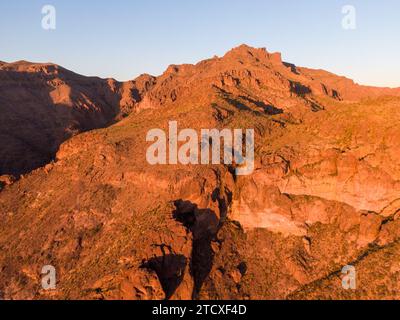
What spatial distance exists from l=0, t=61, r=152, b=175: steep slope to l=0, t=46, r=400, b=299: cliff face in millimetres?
34596

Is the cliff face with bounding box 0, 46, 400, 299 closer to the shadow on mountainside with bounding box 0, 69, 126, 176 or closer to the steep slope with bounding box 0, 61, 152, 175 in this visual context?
the shadow on mountainside with bounding box 0, 69, 126, 176

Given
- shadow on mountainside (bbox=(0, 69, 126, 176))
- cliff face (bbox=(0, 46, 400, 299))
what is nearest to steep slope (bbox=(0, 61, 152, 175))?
shadow on mountainside (bbox=(0, 69, 126, 176))

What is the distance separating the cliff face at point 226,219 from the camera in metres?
39.2

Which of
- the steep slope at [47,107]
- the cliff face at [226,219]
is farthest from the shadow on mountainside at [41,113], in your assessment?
the cliff face at [226,219]

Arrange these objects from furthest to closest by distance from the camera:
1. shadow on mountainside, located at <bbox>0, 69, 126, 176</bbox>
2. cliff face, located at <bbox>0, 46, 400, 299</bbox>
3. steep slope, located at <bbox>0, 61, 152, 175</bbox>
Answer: steep slope, located at <bbox>0, 61, 152, 175</bbox>, shadow on mountainside, located at <bbox>0, 69, 126, 176</bbox>, cliff face, located at <bbox>0, 46, 400, 299</bbox>

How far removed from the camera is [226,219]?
47812 millimetres

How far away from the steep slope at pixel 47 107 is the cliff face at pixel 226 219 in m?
34.6

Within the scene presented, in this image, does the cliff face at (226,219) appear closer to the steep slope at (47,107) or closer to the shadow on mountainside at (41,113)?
A: the shadow on mountainside at (41,113)

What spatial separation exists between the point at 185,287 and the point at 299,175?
794 inches

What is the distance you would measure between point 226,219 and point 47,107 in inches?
3495

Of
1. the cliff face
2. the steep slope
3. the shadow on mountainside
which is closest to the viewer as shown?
the cliff face

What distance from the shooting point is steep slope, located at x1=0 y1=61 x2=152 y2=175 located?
93.9m

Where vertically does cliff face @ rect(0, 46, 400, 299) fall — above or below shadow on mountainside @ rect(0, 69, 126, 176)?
below

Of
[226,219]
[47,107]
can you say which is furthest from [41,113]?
[226,219]
